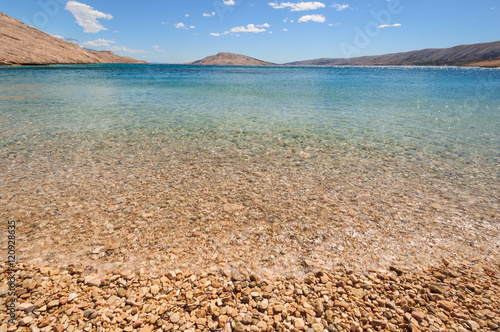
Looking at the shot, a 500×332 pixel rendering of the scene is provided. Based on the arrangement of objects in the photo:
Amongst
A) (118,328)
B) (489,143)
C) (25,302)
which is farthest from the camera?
(489,143)

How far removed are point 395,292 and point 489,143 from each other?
12244 mm

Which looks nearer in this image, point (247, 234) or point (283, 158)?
point (247, 234)

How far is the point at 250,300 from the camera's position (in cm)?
380

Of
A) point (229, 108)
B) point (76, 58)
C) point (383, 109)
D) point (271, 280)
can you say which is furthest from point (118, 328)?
point (76, 58)

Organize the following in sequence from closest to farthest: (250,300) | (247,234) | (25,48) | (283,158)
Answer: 1. (250,300)
2. (247,234)
3. (283,158)
4. (25,48)

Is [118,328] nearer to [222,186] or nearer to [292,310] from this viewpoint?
[292,310]

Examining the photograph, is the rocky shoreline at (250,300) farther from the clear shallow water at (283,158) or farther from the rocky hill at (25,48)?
the rocky hill at (25,48)

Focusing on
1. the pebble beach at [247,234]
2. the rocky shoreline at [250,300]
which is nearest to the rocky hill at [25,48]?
the pebble beach at [247,234]

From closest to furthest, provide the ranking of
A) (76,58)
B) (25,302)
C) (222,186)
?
(25,302) < (222,186) < (76,58)

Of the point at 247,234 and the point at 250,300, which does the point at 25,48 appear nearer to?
the point at 247,234

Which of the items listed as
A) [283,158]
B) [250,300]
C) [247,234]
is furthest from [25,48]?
[250,300]

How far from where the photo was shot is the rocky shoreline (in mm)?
3393

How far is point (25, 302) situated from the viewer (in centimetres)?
359

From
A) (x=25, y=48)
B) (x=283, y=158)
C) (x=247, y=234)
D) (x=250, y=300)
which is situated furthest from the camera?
(x=25, y=48)
